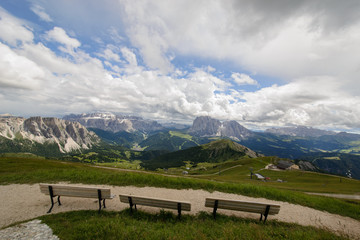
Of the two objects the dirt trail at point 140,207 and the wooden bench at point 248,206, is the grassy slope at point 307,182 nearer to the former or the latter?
the dirt trail at point 140,207

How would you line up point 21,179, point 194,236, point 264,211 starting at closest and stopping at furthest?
1. point 194,236
2. point 264,211
3. point 21,179

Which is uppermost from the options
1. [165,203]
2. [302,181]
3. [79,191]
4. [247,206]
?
[79,191]

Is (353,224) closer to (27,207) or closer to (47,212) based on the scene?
(47,212)

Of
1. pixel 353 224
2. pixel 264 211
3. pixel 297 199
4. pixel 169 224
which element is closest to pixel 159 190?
pixel 169 224

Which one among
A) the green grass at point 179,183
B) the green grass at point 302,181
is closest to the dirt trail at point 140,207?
the green grass at point 179,183

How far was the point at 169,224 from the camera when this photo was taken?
27.2 ft

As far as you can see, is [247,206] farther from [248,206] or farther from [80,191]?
[80,191]

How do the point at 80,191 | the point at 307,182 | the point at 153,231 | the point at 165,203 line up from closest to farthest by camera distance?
the point at 153,231, the point at 165,203, the point at 80,191, the point at 307,182

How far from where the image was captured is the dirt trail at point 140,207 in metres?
10.4

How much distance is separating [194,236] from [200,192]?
30.0 ft

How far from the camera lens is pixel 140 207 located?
11.1m

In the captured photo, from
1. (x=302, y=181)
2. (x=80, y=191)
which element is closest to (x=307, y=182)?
(x=302, y=181)

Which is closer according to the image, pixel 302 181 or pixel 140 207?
Answer: pixel 140 207

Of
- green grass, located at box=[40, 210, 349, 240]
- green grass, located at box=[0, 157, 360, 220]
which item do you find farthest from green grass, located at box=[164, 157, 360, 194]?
green grass, located at box=[40, 210, 349, 240]
